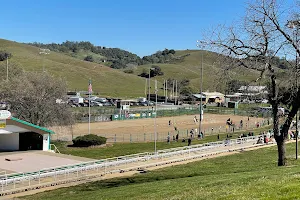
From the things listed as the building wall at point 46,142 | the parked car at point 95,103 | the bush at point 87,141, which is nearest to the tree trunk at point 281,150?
the building wall at point 46,142

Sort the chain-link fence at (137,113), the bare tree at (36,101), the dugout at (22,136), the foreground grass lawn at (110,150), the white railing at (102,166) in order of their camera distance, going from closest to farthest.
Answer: the white railing at (102,166)
the dugout at (22,136)
the foreground grass lawn at (110,150)
the bare tree at (36,101)
the chain-link fence at (137,113)

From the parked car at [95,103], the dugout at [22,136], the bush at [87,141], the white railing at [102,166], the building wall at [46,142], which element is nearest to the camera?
the white railing at [102,166]

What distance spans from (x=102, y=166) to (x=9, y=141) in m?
14.3

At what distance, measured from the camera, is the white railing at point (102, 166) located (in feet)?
79.4

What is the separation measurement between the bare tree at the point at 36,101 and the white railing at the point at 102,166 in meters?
14.7

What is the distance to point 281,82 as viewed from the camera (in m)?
19.4

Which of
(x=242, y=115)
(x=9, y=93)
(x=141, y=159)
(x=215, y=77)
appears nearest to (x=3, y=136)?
(x=9, y=93)

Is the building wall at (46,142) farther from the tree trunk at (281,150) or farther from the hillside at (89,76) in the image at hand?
the hillside at (89,76)

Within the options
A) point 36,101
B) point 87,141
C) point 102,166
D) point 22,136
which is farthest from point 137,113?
point 102,166

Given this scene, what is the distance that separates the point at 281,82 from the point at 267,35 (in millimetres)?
2452

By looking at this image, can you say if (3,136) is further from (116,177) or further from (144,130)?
(144,130)

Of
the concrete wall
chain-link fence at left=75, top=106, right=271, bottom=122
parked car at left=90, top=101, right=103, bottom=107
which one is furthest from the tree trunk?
parked car at left=90, top=101, right=103, bottom=107

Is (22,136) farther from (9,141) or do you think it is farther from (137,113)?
(137,113)

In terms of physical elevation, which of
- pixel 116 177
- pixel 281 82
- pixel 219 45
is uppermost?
pixel 219 45
